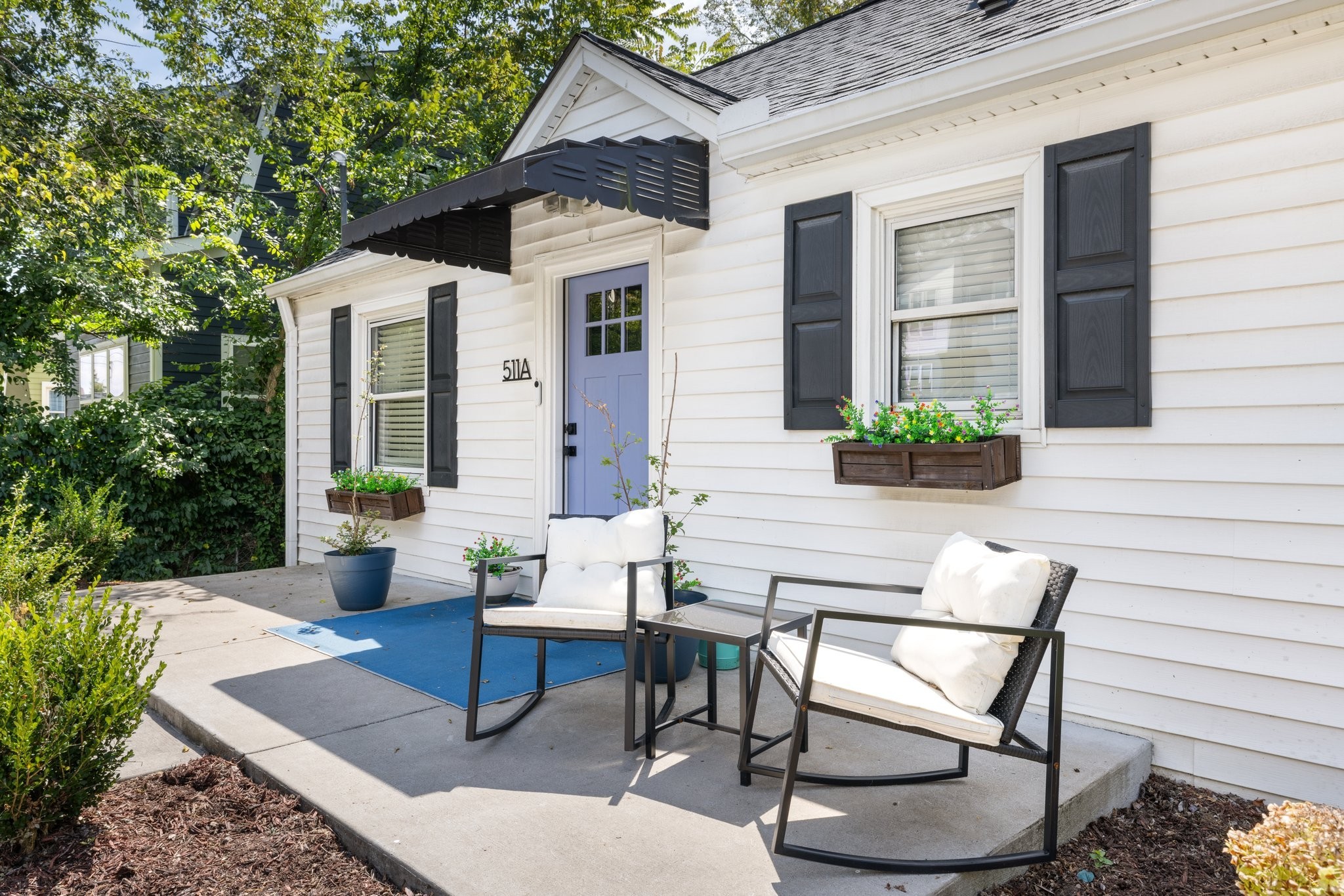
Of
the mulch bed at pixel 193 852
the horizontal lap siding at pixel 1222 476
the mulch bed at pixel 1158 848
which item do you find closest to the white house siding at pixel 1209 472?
the horizontal lap siding at pixel 1222 476

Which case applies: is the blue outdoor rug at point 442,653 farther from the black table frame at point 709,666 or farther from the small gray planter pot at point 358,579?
the black table frame at point 709,666

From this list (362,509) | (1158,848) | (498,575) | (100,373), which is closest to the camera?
(1158,848)

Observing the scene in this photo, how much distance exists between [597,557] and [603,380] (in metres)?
1.90

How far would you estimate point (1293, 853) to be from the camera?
1.54 meters

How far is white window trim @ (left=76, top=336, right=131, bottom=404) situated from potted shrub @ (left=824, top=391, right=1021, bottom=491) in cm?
1119

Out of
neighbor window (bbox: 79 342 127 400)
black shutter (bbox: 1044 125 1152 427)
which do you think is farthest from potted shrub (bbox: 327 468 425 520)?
neighbor window (bbox: 79 342 127 400)

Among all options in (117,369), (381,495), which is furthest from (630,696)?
(117,369)

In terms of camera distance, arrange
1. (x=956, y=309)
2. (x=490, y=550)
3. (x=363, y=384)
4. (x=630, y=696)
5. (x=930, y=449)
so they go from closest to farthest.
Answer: (x=630, y=696) → (x=930, y=449) → (x=956, y=309) → (x=490, y=550) → (x=363, y=384)

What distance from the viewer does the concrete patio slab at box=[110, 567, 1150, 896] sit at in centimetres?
206

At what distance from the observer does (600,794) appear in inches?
98.5

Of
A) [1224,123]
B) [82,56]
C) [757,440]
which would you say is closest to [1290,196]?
[1224,123]

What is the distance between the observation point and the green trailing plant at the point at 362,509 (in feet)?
17.5

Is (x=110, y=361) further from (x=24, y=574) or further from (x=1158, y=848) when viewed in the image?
(x=1158, y=848)

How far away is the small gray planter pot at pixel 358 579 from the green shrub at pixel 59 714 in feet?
8.83
